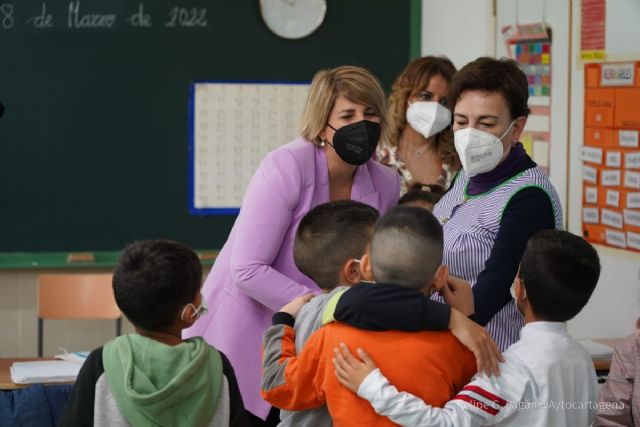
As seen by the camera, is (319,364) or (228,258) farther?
(228,258)

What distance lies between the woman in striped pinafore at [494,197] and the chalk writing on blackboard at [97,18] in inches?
107

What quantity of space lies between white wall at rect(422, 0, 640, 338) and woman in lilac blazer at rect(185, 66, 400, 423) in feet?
4.04

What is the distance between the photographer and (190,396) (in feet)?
6.65

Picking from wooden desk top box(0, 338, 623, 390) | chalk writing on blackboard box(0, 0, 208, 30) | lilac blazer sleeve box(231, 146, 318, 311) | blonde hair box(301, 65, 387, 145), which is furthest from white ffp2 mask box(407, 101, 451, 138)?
chalk writing on blackboard box(0, 0, 208, 30)

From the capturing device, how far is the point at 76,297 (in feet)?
14.6

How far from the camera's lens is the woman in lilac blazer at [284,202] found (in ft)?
8.37

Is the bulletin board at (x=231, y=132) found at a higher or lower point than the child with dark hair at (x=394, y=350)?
higher

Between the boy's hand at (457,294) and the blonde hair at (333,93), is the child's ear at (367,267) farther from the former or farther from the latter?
the blonde hair at (333,93)

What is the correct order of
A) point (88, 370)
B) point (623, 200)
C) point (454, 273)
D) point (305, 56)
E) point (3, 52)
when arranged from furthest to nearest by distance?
point (305, 56)
point (3, 52)
point (623, 200)
point (454, 273)
point (88, 370)

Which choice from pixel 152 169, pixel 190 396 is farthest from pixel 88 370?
pixel 152 169

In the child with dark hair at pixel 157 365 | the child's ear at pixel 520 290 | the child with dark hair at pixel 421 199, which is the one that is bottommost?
the child with dark hair at pixel 157 365

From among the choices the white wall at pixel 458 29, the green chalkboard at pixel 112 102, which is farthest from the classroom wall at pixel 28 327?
the white wall at pixel 458 29

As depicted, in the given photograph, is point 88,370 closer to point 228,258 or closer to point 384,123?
point 228,258

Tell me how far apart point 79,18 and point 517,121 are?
2.94 m
